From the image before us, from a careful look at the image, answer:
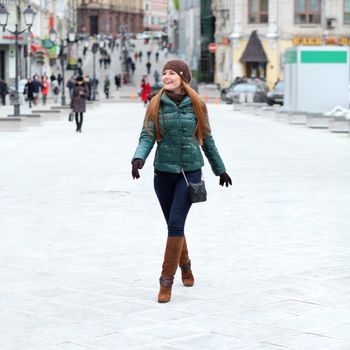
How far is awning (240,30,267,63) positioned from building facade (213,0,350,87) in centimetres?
7

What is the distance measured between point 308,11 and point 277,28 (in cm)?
231

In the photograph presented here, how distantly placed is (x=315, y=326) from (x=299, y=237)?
A: 454 centimetres

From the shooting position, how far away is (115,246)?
12.2 m

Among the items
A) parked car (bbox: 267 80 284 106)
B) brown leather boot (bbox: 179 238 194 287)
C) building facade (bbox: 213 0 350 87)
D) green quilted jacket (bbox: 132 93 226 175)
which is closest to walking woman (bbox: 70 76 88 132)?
parked car (bbox: 267 80 284 106)

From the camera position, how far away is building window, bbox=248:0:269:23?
3197 inches

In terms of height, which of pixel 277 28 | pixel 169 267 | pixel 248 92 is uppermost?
pixel 277 28

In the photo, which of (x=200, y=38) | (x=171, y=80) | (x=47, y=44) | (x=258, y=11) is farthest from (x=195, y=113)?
(x=200, y=38)

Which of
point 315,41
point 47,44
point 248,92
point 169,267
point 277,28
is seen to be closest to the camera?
point 169,267

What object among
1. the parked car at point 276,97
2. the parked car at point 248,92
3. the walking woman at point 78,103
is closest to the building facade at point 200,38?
the parked car at point 248,92

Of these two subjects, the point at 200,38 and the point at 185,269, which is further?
the point at 200,38

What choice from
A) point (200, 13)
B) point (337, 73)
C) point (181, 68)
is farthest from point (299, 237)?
point (200, 13)

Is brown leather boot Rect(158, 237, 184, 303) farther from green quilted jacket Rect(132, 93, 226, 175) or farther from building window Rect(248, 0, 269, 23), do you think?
building window Rect(248, 0, 269, 23)

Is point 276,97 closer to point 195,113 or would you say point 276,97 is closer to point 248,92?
point 248,92

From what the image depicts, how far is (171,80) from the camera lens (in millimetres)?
9297
